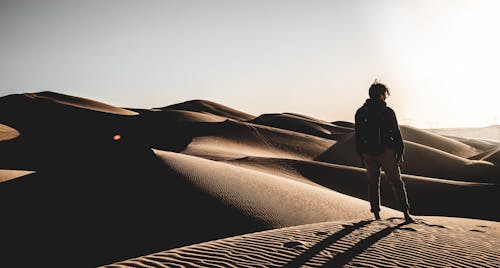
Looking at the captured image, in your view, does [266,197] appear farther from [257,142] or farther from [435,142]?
[435,142]

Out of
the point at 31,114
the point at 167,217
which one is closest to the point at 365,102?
the point at 167,217

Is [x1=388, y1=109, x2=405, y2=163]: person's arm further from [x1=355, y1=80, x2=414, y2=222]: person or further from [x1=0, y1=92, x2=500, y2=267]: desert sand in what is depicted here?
[x1=0, y1=92, x2=500, y2=267]: desert sand

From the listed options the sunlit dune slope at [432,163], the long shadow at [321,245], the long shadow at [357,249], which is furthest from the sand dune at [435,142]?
the long shadow at [357,249]

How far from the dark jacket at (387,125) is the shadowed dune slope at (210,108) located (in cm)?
5959

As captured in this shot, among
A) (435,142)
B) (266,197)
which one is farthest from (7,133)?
(435,142)

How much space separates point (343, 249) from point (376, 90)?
2.60m

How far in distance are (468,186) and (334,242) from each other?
11641mm

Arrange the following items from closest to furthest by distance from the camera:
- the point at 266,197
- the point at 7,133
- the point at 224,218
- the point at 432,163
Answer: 1. the point at 224,218
2. the point at 266,197
3. the point at 432,163
4. the point at 7,133

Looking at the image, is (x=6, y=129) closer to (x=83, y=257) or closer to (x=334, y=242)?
(x=83, y=257)

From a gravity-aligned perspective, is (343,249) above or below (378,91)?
below

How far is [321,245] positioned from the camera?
16.1 feet

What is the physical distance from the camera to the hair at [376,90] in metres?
6.09

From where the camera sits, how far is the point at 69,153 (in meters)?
23.4

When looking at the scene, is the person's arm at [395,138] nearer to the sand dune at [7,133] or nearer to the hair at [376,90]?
the hair at [376,90]
